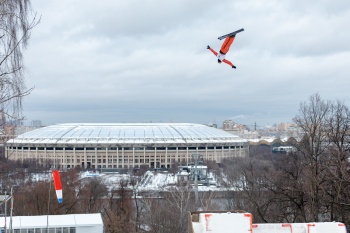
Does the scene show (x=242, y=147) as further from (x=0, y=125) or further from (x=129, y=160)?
(x=0, y=125)

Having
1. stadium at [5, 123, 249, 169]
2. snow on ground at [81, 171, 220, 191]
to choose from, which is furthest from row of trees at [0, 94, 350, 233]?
stadium at [5, 123, 249, 169]

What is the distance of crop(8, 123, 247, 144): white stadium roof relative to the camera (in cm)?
5731

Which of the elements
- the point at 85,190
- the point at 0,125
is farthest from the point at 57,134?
the point at 0,125

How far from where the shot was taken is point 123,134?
60781 mm

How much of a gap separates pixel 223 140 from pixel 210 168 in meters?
11.4

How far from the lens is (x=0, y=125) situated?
6.78 meters

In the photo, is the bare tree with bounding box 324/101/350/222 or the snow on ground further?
the snow on ground

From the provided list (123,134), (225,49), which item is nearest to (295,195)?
(225,49)

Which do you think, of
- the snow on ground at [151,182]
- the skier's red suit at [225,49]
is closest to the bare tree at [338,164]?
the skier's red suit at [225,49]

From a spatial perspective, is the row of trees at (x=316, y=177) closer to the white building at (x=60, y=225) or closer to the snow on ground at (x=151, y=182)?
the white building at (x=60, y=225)

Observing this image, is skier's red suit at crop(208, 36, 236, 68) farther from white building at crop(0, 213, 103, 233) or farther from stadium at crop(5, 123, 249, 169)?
stadium at crop(5, 123, 249, 169)

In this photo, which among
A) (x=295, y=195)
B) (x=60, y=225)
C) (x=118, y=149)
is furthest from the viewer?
(x=118, y=149)

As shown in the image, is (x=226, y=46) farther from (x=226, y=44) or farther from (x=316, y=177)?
(x=316, y=177)

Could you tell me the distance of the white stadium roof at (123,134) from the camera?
5731cm
